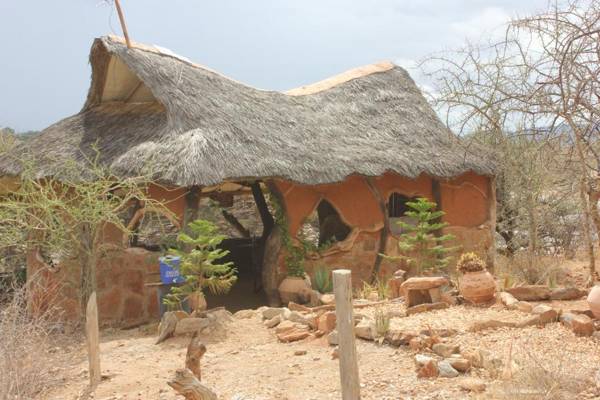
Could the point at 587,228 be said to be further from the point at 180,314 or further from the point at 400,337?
the point at 180,314

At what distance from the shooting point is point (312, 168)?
844 centimetres

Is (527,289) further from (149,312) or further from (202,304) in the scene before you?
(149,312)

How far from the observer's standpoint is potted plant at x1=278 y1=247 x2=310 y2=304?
8.27m

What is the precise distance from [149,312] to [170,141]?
2.30 metres

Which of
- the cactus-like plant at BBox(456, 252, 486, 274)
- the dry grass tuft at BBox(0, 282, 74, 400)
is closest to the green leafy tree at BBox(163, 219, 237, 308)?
the dry grass tuft at BBox(0, 282, 74, 400)

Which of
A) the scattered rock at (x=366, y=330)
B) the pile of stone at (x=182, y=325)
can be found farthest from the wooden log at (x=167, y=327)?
the scattered rock at (x=366, y=330)

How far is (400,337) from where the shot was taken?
17.1 feet

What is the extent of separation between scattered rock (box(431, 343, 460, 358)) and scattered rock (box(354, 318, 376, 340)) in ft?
2.41

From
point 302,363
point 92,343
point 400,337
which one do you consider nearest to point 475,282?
point 400,337

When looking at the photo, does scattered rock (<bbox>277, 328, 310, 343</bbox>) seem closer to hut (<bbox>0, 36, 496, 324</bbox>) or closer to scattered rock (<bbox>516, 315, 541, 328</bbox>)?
scattered rock (<bbox>516, 315, 541, 328</bbox>)

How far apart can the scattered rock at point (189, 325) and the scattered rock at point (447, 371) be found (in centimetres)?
285

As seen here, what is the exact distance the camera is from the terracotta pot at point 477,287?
6.26 meters

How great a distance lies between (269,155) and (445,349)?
423 centimetres

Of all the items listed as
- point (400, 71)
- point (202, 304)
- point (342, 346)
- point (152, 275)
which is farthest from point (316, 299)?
point (400, 71)
